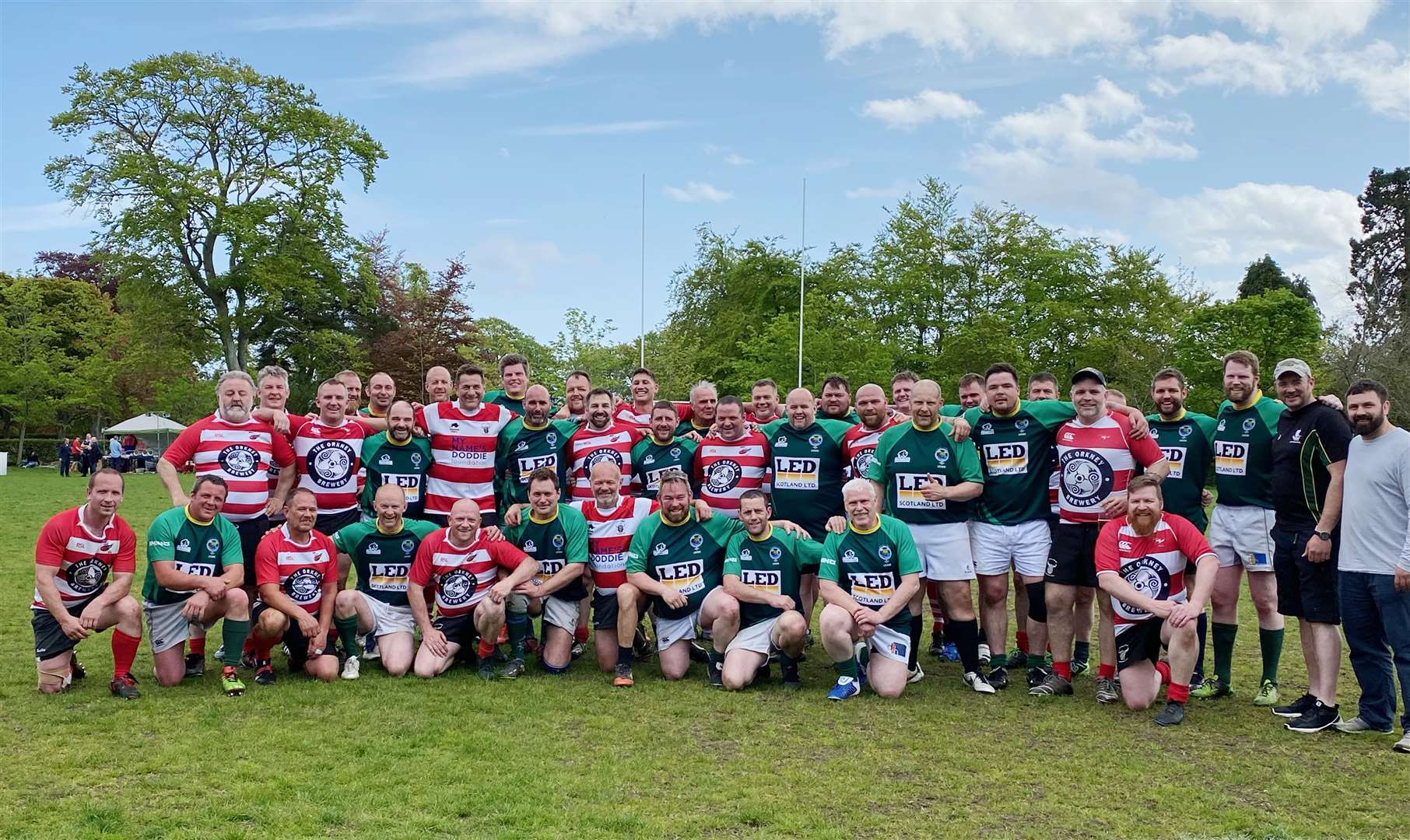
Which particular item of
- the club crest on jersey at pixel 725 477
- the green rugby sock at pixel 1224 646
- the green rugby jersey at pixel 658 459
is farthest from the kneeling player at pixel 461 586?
the green rugby sock at pixel 1224 646

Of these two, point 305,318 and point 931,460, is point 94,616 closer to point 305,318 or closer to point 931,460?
point 931,460

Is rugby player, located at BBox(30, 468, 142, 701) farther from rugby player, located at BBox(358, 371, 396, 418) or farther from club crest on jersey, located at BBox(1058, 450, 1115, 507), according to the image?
club crest on jersey, located at BBox(1058, 450, 1115, 507)

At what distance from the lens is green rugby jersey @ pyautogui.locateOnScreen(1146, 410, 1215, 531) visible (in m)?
6.84

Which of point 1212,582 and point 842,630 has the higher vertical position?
point 1212,582

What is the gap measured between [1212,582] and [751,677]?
9.50 ft

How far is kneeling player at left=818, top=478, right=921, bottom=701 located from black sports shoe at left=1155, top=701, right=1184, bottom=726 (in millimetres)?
1522

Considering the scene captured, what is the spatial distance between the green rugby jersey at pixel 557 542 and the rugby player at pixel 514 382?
4.64 ft

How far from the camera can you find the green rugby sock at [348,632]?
7020 mm

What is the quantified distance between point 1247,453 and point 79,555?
742cm

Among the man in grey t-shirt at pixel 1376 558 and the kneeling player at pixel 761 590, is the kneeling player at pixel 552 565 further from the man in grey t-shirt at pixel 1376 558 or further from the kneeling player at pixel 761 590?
the man in grey t-shirt at pixel 1376 558

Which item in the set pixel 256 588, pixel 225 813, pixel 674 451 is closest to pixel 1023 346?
pixel 674 451

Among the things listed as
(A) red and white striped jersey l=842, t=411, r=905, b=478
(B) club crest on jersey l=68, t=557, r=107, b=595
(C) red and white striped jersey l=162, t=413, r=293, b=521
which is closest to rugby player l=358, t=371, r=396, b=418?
(C) red and white striped jersey l=162, t=413, r=293, b=521

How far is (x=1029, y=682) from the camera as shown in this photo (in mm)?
6766

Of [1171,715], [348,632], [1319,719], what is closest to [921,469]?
[1171,715]
